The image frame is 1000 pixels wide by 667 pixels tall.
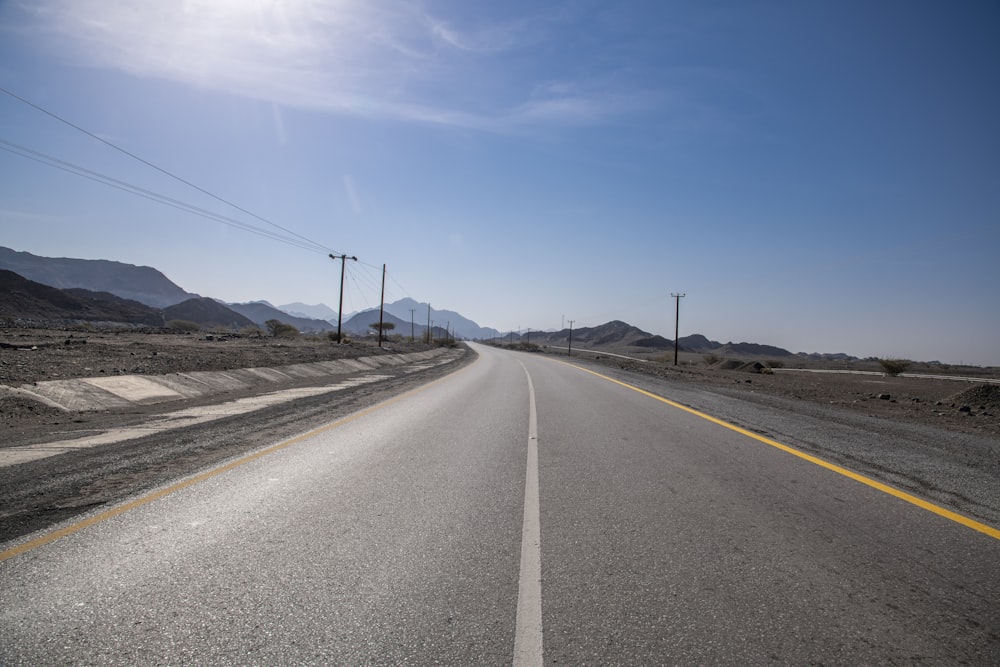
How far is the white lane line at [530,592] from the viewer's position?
243cm

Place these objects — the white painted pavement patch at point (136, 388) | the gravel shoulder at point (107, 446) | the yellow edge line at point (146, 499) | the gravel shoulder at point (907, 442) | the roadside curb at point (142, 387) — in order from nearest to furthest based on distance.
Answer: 1. the yellow edge line at point (146, 499)
2. the gravel shoulder at point (107, 446)
3. the gravel shoulder at point (907, 442)
4. the roadside curb at point (142, 387)
5. the white painted pavement patch at point (136, 388)

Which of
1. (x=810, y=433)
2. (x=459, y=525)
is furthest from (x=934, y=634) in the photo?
(x=810, y=433)

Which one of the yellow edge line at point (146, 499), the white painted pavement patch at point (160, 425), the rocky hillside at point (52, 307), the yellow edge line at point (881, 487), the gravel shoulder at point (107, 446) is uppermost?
the rocky hillside at point (52, 307)

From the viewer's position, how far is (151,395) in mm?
A: 12734

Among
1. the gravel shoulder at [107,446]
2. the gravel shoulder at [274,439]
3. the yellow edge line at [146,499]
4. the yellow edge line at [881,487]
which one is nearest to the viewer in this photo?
the yellow edge line at [146,499]

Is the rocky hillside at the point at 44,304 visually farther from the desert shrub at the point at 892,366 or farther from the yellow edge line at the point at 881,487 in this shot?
the desert shrub at the point at 892,366

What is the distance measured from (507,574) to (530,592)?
291 mm

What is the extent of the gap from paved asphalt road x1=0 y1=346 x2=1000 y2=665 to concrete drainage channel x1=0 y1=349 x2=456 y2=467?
11.2 feet

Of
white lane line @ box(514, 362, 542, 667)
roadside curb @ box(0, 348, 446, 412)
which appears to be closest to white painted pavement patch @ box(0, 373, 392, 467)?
roadside curb @ box(0, 348, 446, 412)

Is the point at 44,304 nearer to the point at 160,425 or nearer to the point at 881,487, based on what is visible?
the point at 160,425

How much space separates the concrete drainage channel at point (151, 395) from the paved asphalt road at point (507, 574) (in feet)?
11.2

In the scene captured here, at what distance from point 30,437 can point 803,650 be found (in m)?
10.3

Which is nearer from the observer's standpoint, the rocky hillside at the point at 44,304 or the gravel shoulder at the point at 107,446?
the gravel shoulder at the point at 107,446

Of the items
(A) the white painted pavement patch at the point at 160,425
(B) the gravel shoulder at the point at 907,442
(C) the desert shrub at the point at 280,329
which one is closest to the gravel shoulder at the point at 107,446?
(A) the white painted pavement patch at the point at 160,425
